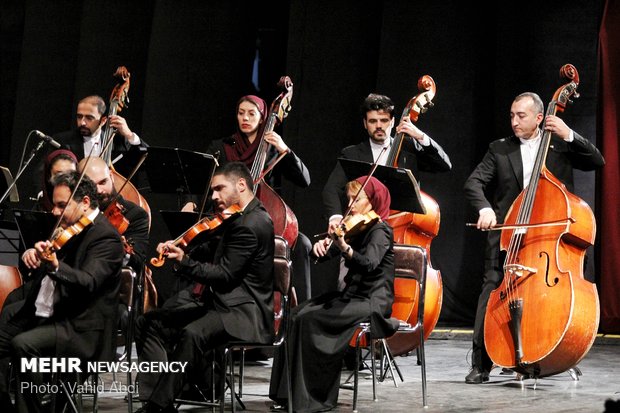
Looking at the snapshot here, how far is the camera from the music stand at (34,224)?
3869mm

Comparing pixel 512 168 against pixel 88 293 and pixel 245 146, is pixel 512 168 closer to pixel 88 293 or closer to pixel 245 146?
pixel 245 146

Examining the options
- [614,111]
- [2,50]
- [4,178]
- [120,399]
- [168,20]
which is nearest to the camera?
[120,399]

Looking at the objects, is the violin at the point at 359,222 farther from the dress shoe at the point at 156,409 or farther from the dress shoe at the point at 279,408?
the dress shoe at the point at 156,409

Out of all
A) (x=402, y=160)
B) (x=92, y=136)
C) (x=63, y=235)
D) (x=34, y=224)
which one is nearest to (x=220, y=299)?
(x=63, y=235)

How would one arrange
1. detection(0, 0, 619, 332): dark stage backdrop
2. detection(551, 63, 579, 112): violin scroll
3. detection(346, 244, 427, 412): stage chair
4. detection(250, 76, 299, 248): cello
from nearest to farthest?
detection(346, 244, 427, 412): stage chair
detection(551, 63, 579, 112): violin scroll
detection(250, 76, 299, 248): cello
detection(0, 0, 619, 332): dark stage backdrop

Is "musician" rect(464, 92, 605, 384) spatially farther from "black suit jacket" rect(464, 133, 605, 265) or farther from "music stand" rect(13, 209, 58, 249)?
"music stand" rect(13, 209, 58, 249)

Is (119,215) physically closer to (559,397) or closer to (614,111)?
(559,397)

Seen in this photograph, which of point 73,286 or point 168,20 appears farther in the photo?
point 168,20

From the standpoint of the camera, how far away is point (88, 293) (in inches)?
149

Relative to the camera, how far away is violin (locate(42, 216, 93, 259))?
141 inches

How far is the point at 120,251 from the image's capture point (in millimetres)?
3893

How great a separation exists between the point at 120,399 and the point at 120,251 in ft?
2.98

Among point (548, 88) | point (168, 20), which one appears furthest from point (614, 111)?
point (168, 20)

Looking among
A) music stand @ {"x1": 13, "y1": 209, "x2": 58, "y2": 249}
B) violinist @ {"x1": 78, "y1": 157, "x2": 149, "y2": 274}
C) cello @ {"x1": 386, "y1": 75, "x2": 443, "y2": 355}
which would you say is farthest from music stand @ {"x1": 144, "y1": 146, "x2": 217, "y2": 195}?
cello @ {"x1": 386, "y1": 75, "x2": 443, "y2": 355}
